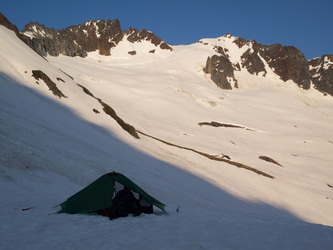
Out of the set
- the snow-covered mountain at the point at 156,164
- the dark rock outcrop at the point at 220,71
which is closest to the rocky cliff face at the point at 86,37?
the dark rock outcrop at the point at 220,71

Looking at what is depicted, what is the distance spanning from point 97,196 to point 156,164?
12.9 m

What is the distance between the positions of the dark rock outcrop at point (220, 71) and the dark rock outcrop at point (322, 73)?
5303 centimetres

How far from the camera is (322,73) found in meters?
146

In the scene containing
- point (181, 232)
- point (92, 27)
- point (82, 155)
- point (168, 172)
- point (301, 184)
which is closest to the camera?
point (181, 232)

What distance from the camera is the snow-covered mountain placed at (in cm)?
686

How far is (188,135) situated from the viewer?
152 feet

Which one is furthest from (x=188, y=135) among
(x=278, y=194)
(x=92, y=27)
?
(x=92, y=27)

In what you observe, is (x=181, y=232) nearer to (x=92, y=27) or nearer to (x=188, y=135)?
(x=188, y=135)

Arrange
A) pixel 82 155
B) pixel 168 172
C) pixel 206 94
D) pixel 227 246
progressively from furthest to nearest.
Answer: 1. pixel 206 94
2. pixel 168 172
3. pixel 82 155
4. pixel 227 246

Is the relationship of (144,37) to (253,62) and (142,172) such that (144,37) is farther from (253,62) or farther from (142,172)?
(142,172)

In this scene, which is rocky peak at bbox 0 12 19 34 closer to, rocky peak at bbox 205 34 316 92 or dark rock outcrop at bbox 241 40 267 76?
rocky peak at bbox 205 34 316 92

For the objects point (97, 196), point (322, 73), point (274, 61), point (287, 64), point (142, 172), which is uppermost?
point (322, 73)

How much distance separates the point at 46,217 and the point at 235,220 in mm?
6049

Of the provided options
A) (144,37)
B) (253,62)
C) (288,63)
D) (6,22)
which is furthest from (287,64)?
(6,22)
